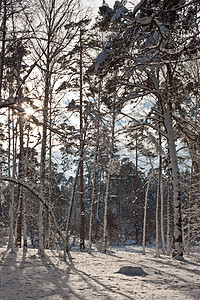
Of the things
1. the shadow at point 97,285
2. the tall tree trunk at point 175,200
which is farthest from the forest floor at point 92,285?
the tall tree trunk at point 175,200

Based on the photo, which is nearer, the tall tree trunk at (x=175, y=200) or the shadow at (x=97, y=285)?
the shadow at (x=97, y=285)

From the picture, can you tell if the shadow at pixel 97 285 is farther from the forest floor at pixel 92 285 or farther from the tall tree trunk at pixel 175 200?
the tall tree trunk at pixel 175 200

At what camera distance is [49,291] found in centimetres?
469

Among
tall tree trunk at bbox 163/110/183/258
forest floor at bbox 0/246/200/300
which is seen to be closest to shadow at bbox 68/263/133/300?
forest floor at bbox 0/246/200/300

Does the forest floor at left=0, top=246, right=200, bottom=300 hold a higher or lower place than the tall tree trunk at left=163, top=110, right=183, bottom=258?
lower

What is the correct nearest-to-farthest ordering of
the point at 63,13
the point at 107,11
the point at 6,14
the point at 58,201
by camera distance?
the point at 6,14 < the point at 107,11 < the point at 63,13 < the point at 58,201

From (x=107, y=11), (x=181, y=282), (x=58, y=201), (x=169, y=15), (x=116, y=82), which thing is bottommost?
(x=181, y=282)

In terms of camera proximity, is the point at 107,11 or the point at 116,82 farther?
the point at 116,82

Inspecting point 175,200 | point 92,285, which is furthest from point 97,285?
point 175,200

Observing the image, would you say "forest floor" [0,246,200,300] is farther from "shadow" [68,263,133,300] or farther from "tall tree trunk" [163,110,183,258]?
"tall tree trunk" [163,110,183,258]

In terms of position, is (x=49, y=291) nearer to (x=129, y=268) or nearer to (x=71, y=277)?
(x=71, y=277)

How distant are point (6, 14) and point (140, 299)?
237 inches

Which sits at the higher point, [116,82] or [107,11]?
[107,11]

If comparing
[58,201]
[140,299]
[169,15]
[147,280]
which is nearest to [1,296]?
[140,299]
